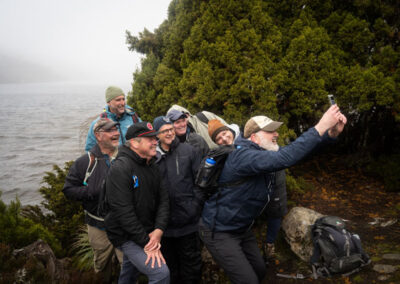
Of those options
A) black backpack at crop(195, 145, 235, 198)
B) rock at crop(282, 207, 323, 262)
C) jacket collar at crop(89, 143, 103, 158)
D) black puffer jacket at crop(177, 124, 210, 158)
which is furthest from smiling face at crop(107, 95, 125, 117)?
rock at crop(282, 207, 323, 262)

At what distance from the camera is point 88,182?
300 cm

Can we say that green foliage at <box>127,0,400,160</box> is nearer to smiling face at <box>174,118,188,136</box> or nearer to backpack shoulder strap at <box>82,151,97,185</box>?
smiling face at <box>174,118,188,136</box>

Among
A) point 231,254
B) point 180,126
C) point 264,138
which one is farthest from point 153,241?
point 180,126

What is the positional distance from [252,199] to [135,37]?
551 cm

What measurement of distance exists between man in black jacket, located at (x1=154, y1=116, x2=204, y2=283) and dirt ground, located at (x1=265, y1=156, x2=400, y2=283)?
1.30 m

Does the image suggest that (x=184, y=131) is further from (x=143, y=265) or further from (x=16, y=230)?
(x=16, y=230)

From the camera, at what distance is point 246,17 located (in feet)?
16.6

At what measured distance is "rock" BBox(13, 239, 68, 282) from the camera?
306 centimetres

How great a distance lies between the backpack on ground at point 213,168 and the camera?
245 centimetres

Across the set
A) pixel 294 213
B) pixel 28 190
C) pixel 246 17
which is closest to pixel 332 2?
pixel 246 17

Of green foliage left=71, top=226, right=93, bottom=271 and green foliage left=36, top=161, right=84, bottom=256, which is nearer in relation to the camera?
green foliage left=71, top=226, right=93, bottom=271

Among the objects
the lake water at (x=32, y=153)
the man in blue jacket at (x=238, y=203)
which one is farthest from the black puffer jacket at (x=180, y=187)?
the lake water at (x=32, y=153)

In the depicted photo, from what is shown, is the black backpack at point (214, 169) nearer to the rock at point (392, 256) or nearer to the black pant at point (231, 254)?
the black pant at point (231, 254)

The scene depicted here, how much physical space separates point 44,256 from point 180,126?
240 centimetres
